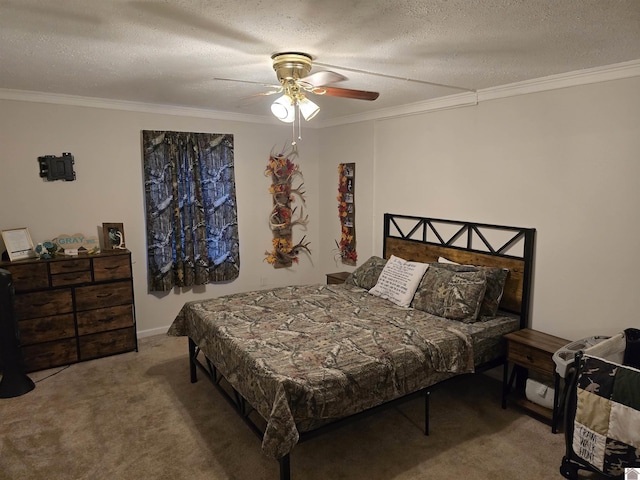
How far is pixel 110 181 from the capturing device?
13.7 ft

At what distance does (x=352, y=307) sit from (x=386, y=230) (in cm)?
140

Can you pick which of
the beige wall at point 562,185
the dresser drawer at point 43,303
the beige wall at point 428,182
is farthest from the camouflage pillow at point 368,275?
the dresser drawer at point 43,303

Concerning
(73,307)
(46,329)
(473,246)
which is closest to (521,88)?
(473,246)

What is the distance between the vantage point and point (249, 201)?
16.6 ft

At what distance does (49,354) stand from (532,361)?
4.02 meters

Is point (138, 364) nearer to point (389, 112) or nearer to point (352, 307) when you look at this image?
point (352, 307)

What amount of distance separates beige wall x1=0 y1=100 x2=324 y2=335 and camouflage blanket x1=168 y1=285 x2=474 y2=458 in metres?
1.39

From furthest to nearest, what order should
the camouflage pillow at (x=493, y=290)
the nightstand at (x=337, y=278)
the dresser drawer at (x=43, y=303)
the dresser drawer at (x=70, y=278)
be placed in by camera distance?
the nightstand at (x=337, y=278)
the dresser drawer at (x=70, y=278)
the dresser drawer at (x=43, y=303)
the camouflage pillow at (x=493, y=290)

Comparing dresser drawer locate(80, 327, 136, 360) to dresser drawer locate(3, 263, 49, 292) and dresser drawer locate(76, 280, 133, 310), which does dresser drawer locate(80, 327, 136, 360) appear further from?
dresser drawer locate(3, 263, 49, 292)

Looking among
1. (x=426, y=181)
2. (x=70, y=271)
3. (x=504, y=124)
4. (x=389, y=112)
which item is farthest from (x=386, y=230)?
(x=70, y=271)

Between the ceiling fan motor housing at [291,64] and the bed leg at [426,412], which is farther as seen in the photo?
the bed leg at [426,412]

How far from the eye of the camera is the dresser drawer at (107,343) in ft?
12.7

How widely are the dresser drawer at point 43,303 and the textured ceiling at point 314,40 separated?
177cm

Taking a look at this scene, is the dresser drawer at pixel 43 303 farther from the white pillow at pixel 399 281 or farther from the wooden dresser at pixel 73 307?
the white pillow at pixel 399 281
